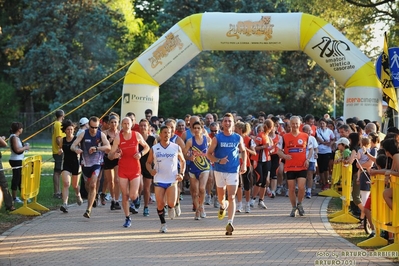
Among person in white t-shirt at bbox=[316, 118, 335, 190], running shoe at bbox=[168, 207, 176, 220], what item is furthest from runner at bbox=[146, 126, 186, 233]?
person in white t-shirt at bbox=[316, 118, 335, 190]

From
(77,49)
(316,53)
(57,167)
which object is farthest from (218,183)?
(77,49)

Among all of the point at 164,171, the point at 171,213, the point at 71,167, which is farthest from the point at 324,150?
the point at 164,171

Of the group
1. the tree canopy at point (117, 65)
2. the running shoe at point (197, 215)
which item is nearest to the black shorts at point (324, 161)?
the running shoe at point (197, 215)

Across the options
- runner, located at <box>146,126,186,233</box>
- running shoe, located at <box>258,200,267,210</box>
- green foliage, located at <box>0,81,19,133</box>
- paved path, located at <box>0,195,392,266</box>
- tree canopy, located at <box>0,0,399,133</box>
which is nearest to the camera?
paved path, located at <box>0,195,392,266</box>

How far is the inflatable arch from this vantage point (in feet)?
67.2

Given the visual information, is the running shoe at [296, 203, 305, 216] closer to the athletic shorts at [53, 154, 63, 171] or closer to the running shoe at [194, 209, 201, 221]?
the running shoe at [194, 209, 201, 221]

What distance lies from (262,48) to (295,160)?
22.4ft

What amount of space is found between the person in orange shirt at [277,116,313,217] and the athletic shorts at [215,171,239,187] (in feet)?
7.45

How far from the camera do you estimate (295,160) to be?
1520cm

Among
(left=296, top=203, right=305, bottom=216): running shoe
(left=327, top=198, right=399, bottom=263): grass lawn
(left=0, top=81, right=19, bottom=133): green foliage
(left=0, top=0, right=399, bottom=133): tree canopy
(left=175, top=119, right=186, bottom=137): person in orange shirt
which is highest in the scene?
(left=0, top=0, right=399, bottom=133): tree canopy

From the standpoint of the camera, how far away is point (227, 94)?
4781cm

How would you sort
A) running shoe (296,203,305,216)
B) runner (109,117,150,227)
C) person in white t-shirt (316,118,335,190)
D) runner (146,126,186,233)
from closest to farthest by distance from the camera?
1. runner (146,126,186,233)
2. runner (109,117,150,227)
3. running shoe (296,203,305,216)
4. person in white t-shirt (316,118,335,190)

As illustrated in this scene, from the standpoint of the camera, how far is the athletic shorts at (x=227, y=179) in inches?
516

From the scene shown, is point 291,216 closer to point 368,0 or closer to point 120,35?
point 368,0
